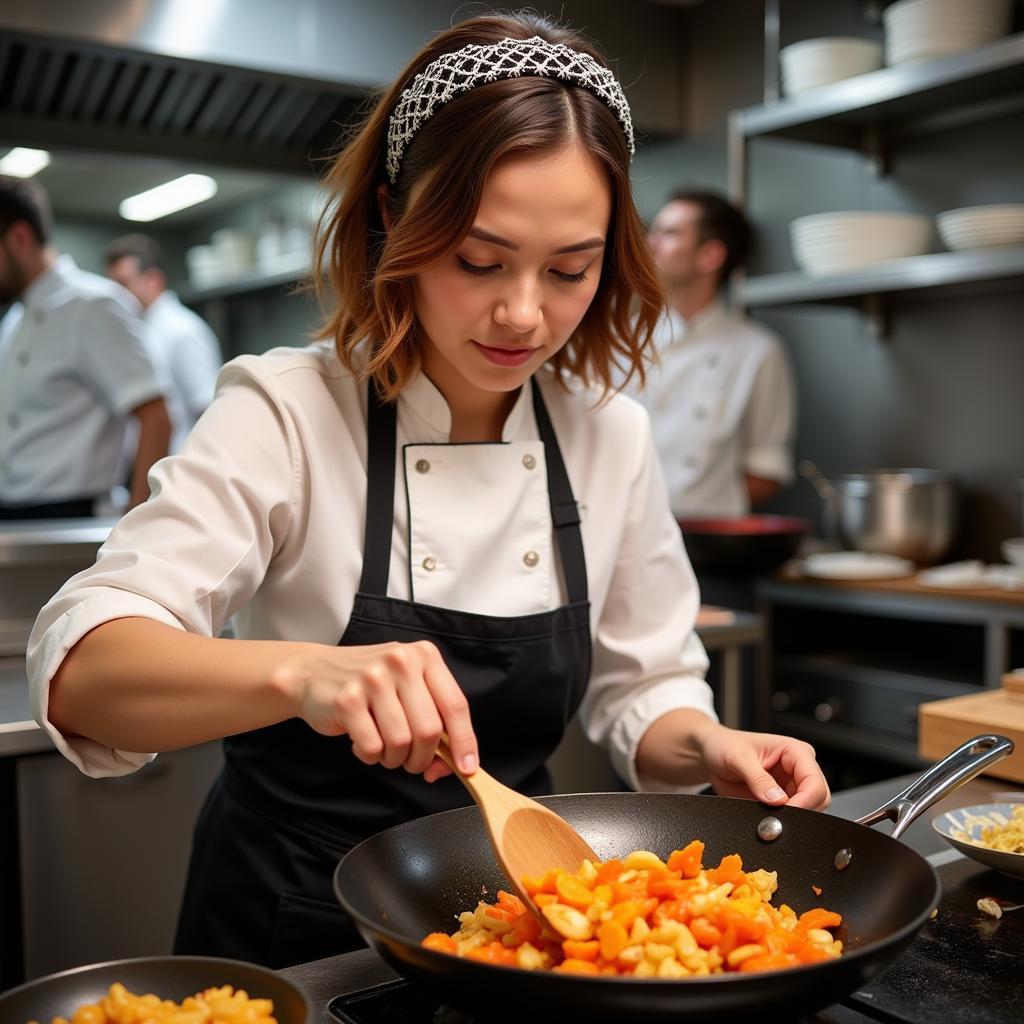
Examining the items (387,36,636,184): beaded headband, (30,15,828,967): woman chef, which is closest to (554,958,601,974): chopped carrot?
(30,15,828,967): woman chef

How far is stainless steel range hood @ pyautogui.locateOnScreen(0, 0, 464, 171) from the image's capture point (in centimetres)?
328

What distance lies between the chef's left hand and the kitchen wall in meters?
2.58

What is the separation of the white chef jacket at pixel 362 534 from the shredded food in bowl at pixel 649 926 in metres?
0.38

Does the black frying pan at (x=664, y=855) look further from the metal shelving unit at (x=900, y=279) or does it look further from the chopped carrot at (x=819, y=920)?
the metal shelving unit at (x=900, y=279)

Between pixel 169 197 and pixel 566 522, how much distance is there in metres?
6.75

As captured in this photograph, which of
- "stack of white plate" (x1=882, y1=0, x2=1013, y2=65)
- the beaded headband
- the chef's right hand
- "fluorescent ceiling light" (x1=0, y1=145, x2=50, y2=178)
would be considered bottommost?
the chef's right hand

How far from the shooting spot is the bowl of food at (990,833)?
101 centimetres

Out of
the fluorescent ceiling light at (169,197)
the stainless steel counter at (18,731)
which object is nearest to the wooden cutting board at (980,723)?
the stainless steel counter at (18,731)

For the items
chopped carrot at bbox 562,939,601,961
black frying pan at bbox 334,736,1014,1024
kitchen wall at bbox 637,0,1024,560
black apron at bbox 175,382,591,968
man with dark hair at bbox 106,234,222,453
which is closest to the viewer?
black frying pan at bbox 334,736,1014,1024

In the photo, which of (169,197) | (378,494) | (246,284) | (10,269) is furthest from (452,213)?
(169,197)

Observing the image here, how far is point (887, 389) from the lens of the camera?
386cm

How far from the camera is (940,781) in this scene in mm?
1040

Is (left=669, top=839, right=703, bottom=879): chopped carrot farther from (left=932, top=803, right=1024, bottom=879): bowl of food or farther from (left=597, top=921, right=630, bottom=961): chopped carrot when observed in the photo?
(left=932, top=803, right=1024, bottom=879): bowl of food

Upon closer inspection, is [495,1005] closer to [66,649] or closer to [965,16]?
[66,649]
